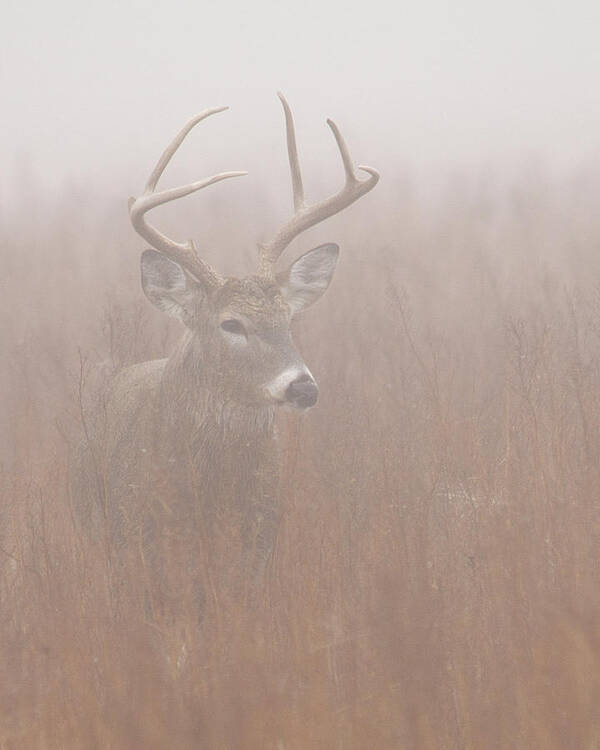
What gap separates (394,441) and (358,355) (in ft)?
6.91

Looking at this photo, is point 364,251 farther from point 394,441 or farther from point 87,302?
point 394,441

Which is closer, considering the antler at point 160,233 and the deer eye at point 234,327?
the deer eye at point 234,327

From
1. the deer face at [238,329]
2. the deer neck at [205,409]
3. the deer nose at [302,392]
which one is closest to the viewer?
the deer nose at [302,392]

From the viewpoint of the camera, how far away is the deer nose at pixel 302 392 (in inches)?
171

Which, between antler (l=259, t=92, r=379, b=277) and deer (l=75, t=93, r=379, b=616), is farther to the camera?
antler (l=259, t=92, r=379, b=277)

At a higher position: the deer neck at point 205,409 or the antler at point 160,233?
the antler at point 160,233

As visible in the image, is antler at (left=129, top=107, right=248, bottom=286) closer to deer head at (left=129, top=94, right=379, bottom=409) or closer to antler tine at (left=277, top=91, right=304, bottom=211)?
deer head at (left=129, top=94, right=379, bottom=409)

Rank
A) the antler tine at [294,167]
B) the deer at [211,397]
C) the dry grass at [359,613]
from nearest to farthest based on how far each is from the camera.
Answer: the dry grass at [359,613] < the deer at [211,397] < the antler tine at [294,167]

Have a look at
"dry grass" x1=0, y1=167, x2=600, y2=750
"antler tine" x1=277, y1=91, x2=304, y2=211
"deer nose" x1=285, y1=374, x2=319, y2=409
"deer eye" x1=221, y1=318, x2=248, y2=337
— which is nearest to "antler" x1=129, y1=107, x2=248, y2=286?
"deer eye" x1=221, y1=318, x2=248, y2=337

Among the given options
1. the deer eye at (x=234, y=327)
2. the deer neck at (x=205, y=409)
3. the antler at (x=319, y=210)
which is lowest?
the deer neck at (x=205, y=409)

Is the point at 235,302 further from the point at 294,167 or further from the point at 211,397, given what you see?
the point at 294,167

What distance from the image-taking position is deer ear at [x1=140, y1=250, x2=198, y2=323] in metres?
5.02

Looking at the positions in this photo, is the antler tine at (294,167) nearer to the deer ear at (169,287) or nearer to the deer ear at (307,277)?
the deer ear at (307,277)

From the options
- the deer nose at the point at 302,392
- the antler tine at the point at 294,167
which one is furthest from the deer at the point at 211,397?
the antler tine at the point at 294,167
